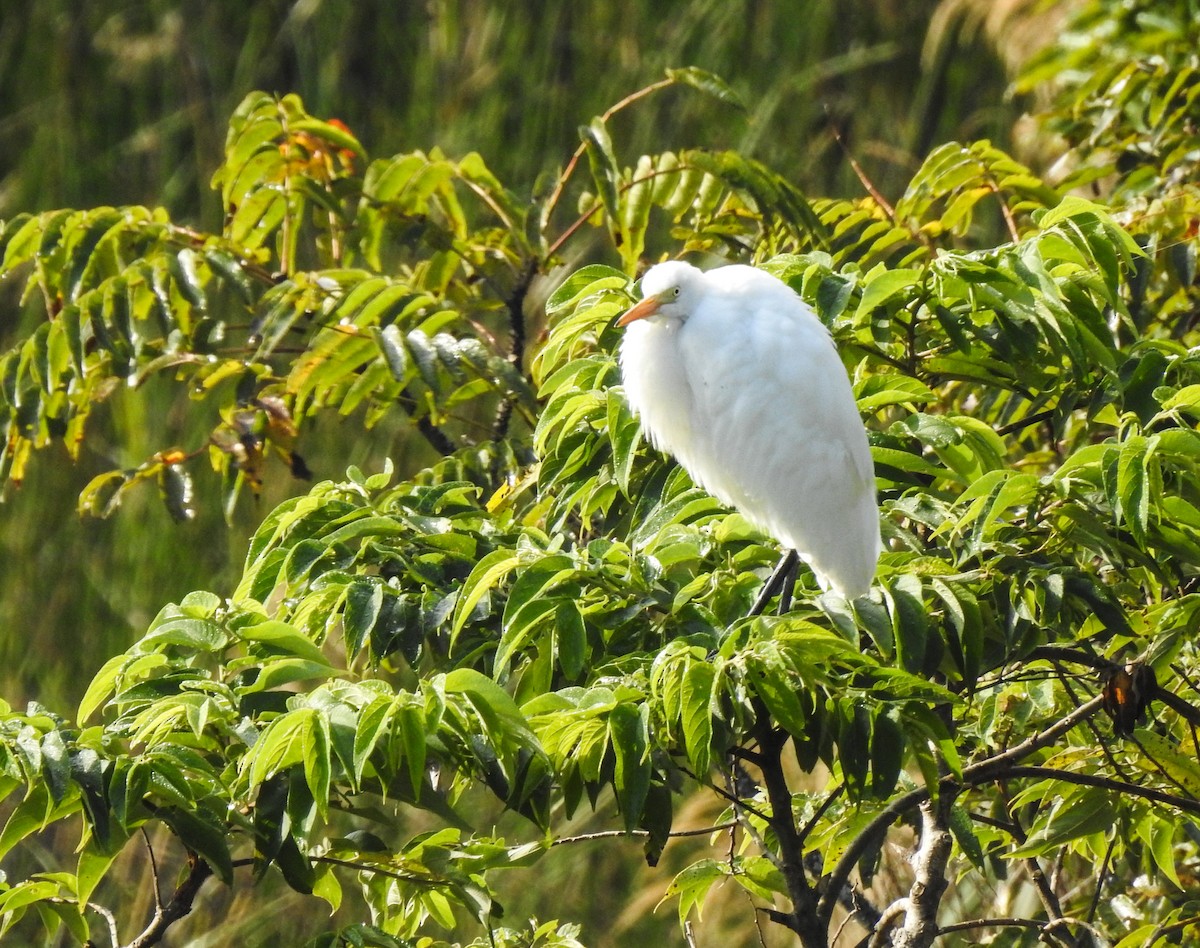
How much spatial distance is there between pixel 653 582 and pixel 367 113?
2.84m

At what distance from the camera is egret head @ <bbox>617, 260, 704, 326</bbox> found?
1896 millimetres

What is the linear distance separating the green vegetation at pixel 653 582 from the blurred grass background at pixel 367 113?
1.14 meters

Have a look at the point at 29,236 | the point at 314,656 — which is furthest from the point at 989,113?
the point at 314,656

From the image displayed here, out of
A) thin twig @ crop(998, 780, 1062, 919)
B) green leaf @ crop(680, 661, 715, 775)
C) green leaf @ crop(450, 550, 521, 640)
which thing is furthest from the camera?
thin twig @ crop(998, 780, 1062, 919)

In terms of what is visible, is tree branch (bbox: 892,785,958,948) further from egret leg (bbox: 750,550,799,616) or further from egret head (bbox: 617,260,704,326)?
egret head (bbox: 617,260,704,326)

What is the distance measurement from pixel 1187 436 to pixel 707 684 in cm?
48

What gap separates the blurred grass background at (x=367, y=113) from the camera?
3.59 m

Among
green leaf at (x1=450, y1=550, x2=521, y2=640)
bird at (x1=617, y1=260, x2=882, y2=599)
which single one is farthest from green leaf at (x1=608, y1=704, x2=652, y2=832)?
bird at (x1=617, y1=260, x2=882, y2=599)

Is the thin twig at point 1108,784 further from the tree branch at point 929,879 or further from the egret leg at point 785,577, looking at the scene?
the egret leg at point 785,577

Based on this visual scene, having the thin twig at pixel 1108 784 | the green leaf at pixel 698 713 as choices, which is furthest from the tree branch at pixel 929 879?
the green leaf at pixel 698 713

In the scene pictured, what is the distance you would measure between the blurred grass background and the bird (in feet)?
5.43

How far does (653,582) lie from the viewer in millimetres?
1383

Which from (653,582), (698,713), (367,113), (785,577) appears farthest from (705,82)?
(367,113)

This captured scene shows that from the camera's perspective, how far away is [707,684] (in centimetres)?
116
